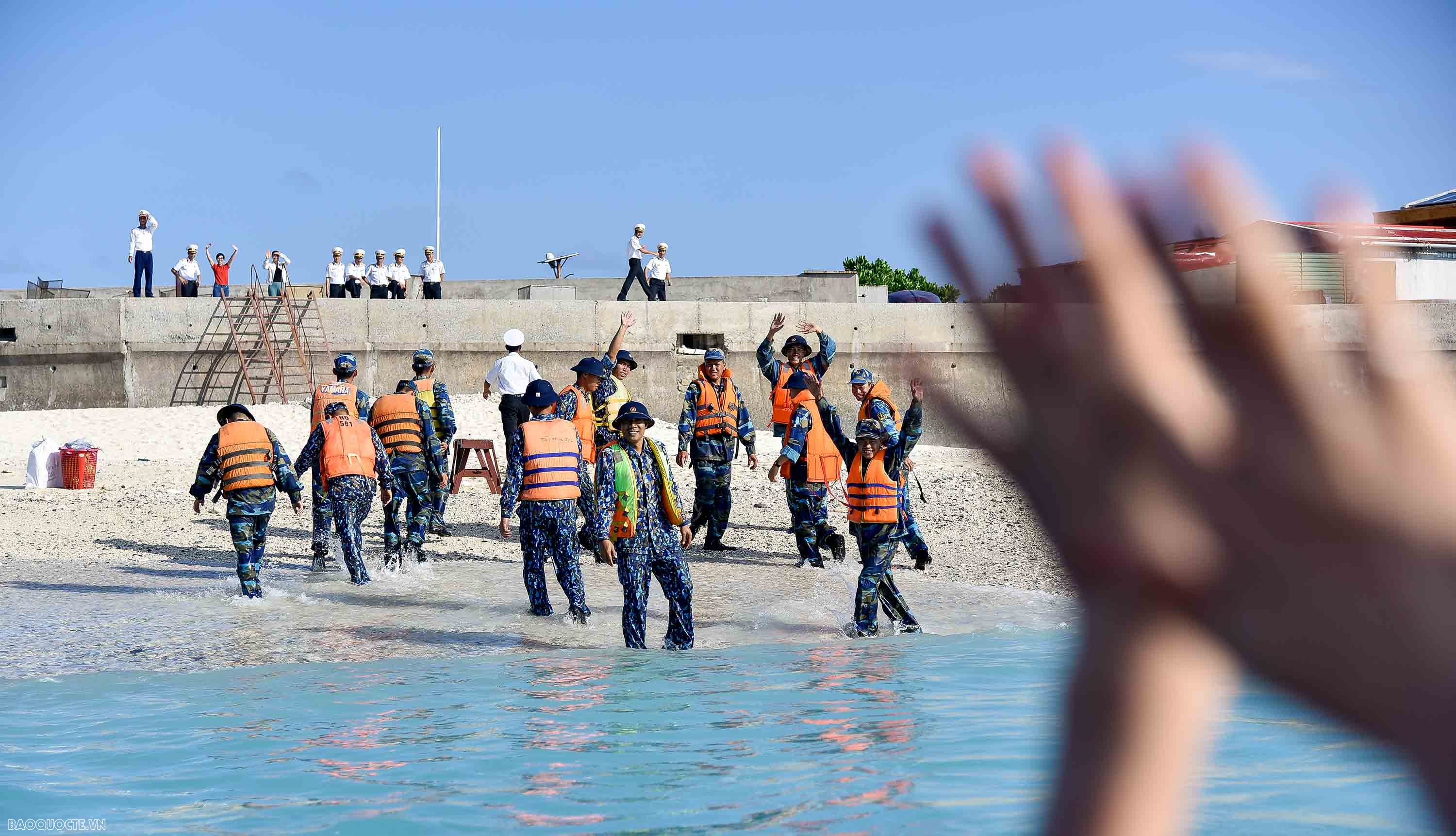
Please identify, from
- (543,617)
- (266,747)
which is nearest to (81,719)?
(266,747)

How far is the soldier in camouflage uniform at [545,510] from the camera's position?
392 inches

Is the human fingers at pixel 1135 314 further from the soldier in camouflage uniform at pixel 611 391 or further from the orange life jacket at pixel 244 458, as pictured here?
the orange life jacket at pixel 244 458

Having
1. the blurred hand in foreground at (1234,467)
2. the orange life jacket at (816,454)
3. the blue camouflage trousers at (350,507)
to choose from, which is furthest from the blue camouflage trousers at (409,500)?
the blurred hand in foreground at (1234,467)

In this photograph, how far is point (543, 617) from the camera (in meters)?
10.2

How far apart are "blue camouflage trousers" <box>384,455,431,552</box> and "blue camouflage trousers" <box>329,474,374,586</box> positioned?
0.59m

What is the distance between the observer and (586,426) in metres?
12.0

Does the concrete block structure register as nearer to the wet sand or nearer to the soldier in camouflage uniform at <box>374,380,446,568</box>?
the wet sand

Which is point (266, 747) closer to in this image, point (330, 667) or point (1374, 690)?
point (330, 667)

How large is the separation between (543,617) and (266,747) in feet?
12.8

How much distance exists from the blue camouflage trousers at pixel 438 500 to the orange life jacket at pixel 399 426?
581 mm

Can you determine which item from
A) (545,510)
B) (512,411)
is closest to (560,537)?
(545,510)

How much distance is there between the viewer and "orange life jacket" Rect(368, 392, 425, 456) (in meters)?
12.5

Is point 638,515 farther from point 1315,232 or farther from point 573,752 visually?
point 1315,232

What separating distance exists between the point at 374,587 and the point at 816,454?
405 cm
